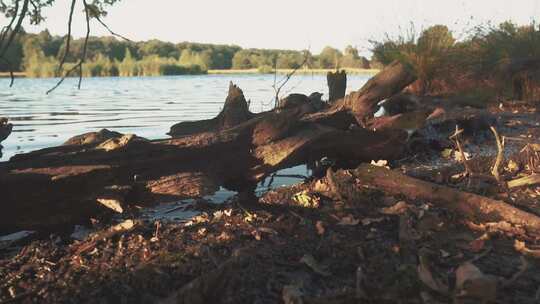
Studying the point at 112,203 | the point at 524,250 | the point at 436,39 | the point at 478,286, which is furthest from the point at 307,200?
the point at 436,39

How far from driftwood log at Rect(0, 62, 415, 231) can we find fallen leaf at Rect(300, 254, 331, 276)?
4.08 ft

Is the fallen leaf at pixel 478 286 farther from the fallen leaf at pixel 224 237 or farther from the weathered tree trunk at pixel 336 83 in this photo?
the weathered tree trunk at pixel 336 83

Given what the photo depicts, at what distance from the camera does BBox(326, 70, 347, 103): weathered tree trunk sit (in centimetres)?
776

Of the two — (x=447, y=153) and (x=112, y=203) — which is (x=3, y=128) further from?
(x=447, y=153)

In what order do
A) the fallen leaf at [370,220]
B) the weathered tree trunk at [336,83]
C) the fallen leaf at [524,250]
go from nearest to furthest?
the fallen leaf at [524,250] → the fallen leaf at [370,220] → the weathered tree trunk at [336,83]

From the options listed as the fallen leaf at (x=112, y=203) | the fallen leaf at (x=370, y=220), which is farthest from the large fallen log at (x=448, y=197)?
the fallen leaf at (x=112, y=203)

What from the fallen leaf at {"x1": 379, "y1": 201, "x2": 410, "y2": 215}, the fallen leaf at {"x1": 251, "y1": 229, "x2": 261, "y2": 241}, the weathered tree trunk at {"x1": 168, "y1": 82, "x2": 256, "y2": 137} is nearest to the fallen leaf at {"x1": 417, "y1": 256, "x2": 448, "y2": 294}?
the fallen leaf at {"x1": 379, "y1": 201, "x2": 410, "y2": 215}

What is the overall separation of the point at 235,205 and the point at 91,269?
1324 mm

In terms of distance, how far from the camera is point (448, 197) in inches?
139

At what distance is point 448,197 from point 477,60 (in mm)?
9487

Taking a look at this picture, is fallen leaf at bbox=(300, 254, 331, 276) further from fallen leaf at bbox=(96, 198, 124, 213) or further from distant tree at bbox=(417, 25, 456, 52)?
distant tree at bbox=(417, 25, 456, 52)

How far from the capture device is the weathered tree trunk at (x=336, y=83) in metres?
7.76

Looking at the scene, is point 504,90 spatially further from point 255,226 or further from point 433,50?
point 255,226

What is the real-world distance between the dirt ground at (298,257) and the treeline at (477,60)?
307 inches
